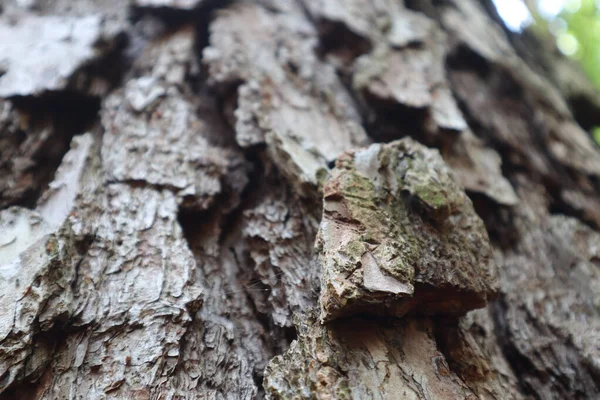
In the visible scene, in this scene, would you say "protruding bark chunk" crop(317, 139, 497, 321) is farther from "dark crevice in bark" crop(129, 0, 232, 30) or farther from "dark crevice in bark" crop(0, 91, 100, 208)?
"dark crevice in bark" crop(129, 0, 232, 30)

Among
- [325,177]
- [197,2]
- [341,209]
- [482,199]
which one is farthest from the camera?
[197,2]

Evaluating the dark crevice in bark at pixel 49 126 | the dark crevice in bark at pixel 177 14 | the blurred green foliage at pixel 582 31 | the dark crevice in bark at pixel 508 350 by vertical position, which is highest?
the dark crevice in bark at pixel 177 14

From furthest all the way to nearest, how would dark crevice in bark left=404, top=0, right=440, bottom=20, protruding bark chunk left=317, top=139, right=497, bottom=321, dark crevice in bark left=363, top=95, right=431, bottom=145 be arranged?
dark crevice in bark left=404, top=0, right=440, bottom=20 < dark crevice in bark left=363, top=95, right=431, bottom=145 < protruding bark chunk left=317, top=139, right=497, bottom=321

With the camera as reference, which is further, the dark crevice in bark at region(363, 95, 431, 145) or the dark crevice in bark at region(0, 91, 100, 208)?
the dark crevice in bark at region(363, 95, 431, 145)

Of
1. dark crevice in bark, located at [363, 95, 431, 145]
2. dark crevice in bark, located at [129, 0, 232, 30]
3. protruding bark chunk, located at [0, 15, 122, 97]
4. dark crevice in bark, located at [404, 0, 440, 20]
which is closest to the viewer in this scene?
protruding bark chunk, located at [0, 15, 122, 97]

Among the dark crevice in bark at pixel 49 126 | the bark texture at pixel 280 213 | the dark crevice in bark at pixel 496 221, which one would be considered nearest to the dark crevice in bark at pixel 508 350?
the bark texture at pixel 280 213

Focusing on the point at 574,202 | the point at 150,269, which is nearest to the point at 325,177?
the point at 150,269

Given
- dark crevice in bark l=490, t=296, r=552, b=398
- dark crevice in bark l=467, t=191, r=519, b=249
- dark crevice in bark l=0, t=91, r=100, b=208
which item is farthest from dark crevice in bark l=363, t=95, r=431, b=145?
dark crevice in bark l=0, t=91, r=100, b=208

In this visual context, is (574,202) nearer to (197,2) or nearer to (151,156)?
(151,156)

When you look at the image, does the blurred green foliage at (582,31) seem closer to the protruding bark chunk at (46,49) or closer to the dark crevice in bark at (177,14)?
the dark crevice in bark at (177,14)
